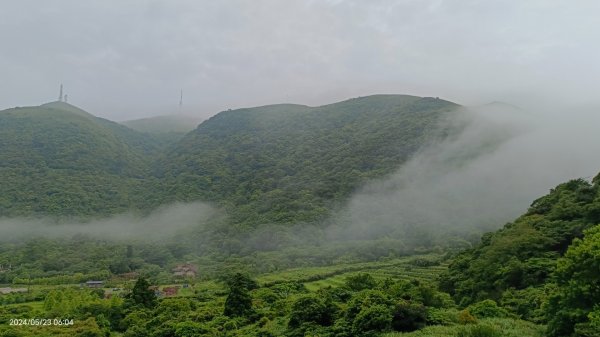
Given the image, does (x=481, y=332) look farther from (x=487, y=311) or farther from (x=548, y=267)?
(x=548, y=267)

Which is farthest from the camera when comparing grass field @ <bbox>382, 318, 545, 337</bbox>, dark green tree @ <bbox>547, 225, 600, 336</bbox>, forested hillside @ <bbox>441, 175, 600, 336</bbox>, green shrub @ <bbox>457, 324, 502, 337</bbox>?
grass field @ <bbox>382, 318, 545, 337</bbox>

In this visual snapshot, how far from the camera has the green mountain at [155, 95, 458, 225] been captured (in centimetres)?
13175

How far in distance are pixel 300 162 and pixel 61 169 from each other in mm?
79435

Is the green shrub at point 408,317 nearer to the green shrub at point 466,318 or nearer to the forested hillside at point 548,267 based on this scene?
the green shrub at point 466,318

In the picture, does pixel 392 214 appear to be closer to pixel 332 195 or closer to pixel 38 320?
pixel 332 195

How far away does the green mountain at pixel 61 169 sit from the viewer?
138m

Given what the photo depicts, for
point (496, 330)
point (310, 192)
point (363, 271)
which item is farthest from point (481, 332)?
point (310, 192)

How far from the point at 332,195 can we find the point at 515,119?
280 feet

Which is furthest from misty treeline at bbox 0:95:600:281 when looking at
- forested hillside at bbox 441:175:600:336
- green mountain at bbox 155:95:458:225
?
forested hillside at bbox 441:175:600:336

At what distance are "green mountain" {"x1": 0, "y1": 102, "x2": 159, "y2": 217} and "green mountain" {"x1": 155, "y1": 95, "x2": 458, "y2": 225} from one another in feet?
49.6

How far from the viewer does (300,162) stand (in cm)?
16338

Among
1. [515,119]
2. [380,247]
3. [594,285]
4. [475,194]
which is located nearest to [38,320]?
[594,285]

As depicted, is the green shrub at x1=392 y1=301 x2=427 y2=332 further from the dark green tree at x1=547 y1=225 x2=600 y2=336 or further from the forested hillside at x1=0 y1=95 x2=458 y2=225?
the forested hillside at x1=0 y1=95 x2=458 y2=225

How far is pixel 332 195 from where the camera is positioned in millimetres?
131875
